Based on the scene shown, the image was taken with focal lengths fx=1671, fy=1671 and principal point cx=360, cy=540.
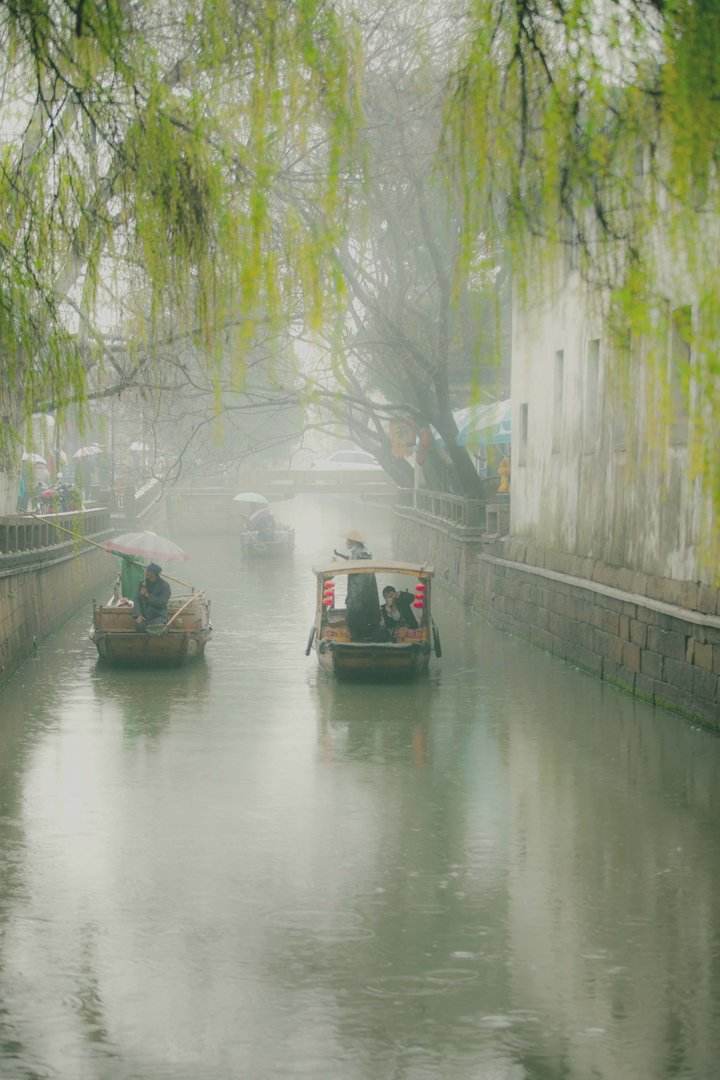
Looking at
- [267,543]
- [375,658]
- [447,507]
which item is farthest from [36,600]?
[267,543]

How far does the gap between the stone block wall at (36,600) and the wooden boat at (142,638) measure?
41.9 inches

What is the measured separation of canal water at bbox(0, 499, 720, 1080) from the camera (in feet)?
25.0

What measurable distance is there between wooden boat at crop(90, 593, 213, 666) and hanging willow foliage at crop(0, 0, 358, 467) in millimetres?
16531

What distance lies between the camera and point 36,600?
26.4 m

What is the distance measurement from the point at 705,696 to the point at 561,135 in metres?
11.8

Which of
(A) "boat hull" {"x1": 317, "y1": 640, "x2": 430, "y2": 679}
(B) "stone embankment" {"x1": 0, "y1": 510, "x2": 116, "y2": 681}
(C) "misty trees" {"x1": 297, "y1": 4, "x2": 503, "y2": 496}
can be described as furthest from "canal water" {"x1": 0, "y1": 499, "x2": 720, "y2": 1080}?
(C) "misty trees" {"x1": 297, "y1": 4, "x2": 503, "y2": 496}

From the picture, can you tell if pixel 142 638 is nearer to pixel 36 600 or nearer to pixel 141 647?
pixel 141 647

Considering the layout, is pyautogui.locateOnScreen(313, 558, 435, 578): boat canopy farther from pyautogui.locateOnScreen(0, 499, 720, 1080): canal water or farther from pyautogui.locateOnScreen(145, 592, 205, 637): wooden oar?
pyautogui.locateOnScreen(145, 592, 205, 637): wooden oar

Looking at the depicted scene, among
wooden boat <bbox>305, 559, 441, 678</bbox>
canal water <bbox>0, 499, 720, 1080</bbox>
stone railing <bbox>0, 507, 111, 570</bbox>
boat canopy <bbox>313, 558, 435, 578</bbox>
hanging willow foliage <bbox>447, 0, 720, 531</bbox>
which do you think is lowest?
canal water <bbox>0, 499, 720, 1080</bbox>

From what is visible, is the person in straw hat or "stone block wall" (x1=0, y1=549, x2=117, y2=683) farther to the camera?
the person in straw hat

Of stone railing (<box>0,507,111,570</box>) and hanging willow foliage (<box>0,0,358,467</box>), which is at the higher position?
hanging willow foliage (<box>0,0,358,467</box>)

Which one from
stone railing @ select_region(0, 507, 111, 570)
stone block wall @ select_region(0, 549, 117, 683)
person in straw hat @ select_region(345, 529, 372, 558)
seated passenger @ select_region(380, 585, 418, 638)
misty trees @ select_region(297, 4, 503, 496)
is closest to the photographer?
misty trees @ select_region(297, 4, 503, 496)

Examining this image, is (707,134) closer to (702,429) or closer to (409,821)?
(702,429)

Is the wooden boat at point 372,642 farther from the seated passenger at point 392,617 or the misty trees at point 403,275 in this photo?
the misty trees at point 403,275
